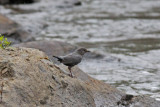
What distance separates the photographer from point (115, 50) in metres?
11.5

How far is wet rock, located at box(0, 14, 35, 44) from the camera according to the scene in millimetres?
11664

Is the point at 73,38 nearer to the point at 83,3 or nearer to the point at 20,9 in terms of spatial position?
the point at 20,9

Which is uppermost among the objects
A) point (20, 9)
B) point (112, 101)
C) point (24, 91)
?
point (24, 91)

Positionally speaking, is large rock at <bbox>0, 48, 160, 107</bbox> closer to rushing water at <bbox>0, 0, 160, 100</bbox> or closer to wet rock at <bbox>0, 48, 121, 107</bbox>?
wet rock at <bbox>0, 48, 121, 107</bbox>

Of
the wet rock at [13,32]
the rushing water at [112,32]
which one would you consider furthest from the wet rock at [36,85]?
the wet rock at [13,32]

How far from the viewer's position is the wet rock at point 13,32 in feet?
38.3

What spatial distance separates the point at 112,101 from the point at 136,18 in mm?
11343

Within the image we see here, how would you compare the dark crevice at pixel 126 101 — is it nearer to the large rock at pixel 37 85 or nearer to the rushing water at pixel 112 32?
the large rock at pixel 37 85

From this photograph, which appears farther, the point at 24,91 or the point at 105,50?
the point at 105,50

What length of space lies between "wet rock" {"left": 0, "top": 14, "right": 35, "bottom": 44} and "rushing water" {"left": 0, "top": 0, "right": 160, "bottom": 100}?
3.88 ft

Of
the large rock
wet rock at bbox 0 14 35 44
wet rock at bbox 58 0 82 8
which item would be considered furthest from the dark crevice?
wet rock at bbox 58 0 82 8

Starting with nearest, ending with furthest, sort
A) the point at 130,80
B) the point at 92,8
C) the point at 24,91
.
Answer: the point at 24,91 → the point at 130,80 → the point at 92,8

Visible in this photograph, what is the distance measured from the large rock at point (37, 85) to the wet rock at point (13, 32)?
21.0 feet

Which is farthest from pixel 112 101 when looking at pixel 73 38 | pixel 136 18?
pixel 136 18
